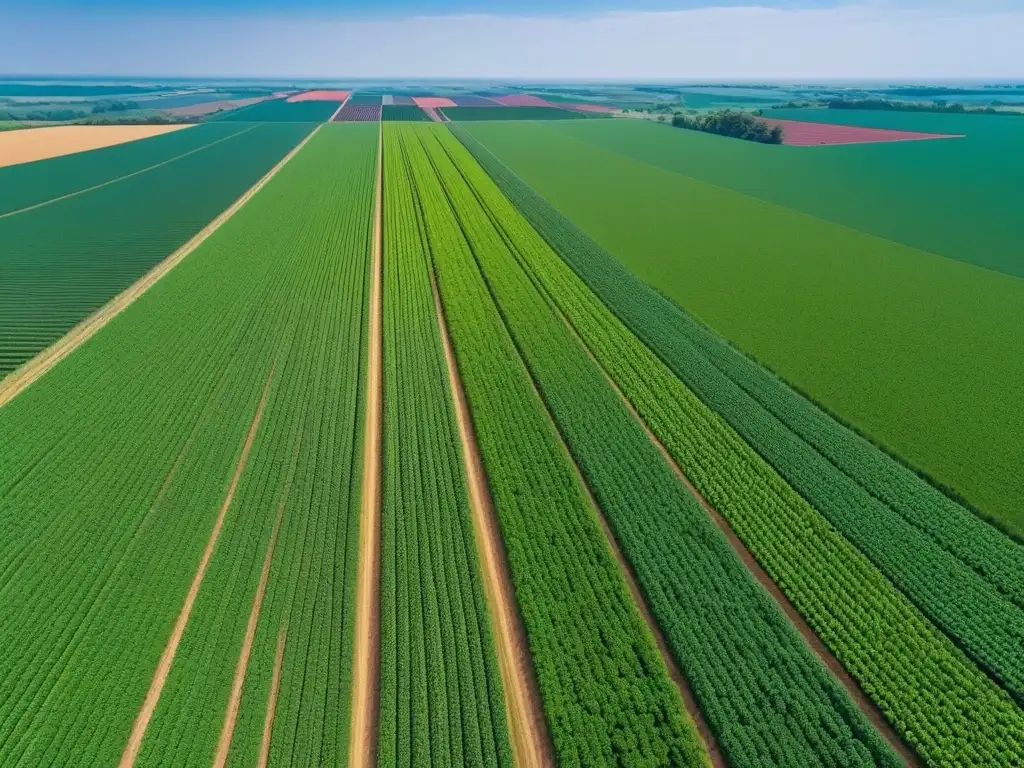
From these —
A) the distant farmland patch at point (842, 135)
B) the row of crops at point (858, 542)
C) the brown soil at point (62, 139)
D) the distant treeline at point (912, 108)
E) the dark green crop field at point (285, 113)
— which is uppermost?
the distant treeline at point (912, 108)

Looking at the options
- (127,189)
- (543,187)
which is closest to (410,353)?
(543,187)

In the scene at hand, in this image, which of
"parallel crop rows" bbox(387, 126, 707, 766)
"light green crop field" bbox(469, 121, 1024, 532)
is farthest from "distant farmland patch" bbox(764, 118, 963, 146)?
"parallel crop rows" bbox(387, 126, 707, 766)

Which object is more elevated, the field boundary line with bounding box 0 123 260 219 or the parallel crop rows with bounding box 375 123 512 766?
the field boundary line with bounding box 0 123 260 219

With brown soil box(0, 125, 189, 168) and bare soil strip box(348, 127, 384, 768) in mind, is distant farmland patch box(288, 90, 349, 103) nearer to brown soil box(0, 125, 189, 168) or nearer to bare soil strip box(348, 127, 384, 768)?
brown soil box(0, 125, 189, 168)

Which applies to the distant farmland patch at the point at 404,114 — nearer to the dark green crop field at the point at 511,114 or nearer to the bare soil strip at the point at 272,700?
the dark green crop field at the point at 511,114

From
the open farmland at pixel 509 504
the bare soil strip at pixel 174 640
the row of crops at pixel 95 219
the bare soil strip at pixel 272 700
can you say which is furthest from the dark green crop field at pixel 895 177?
the row of crops at pixel 95 219
